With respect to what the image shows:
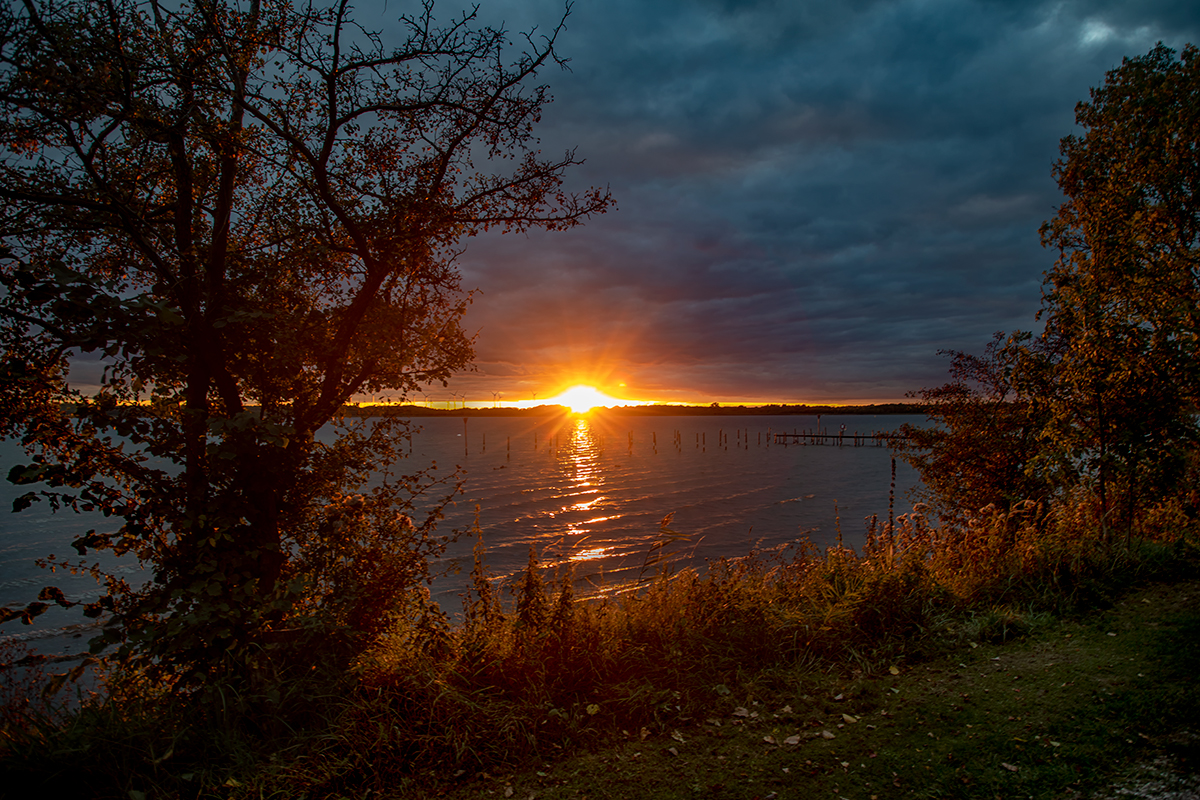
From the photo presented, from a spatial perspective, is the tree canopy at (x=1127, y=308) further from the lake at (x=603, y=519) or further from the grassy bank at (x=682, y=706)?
the lake at (x=603, y=519)

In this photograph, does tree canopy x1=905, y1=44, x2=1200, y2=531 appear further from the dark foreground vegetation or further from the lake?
the lake

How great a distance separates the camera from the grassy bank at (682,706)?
11.1ft

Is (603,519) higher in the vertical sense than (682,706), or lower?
lower

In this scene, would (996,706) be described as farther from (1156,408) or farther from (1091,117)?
(1091,117)

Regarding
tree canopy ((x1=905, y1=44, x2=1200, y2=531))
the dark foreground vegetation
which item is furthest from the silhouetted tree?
the dark foreground vegetation

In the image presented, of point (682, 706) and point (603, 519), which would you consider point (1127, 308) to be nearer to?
point (682, 706)

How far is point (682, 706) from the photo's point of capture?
4.23 metres

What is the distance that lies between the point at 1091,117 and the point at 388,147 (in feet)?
37.6

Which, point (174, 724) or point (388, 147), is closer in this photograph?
point (174, 724)

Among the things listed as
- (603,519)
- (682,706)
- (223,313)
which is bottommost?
(603,519)

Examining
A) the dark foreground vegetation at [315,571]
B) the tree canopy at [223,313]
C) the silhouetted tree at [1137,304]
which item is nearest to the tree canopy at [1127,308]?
the silhouetted tree at [1137,304]

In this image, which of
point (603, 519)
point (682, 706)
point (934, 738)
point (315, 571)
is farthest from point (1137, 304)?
point (603, 519)

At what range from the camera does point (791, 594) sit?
5977 mm

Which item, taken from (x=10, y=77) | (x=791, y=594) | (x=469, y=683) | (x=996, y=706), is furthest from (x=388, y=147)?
(x=996, y=706)
